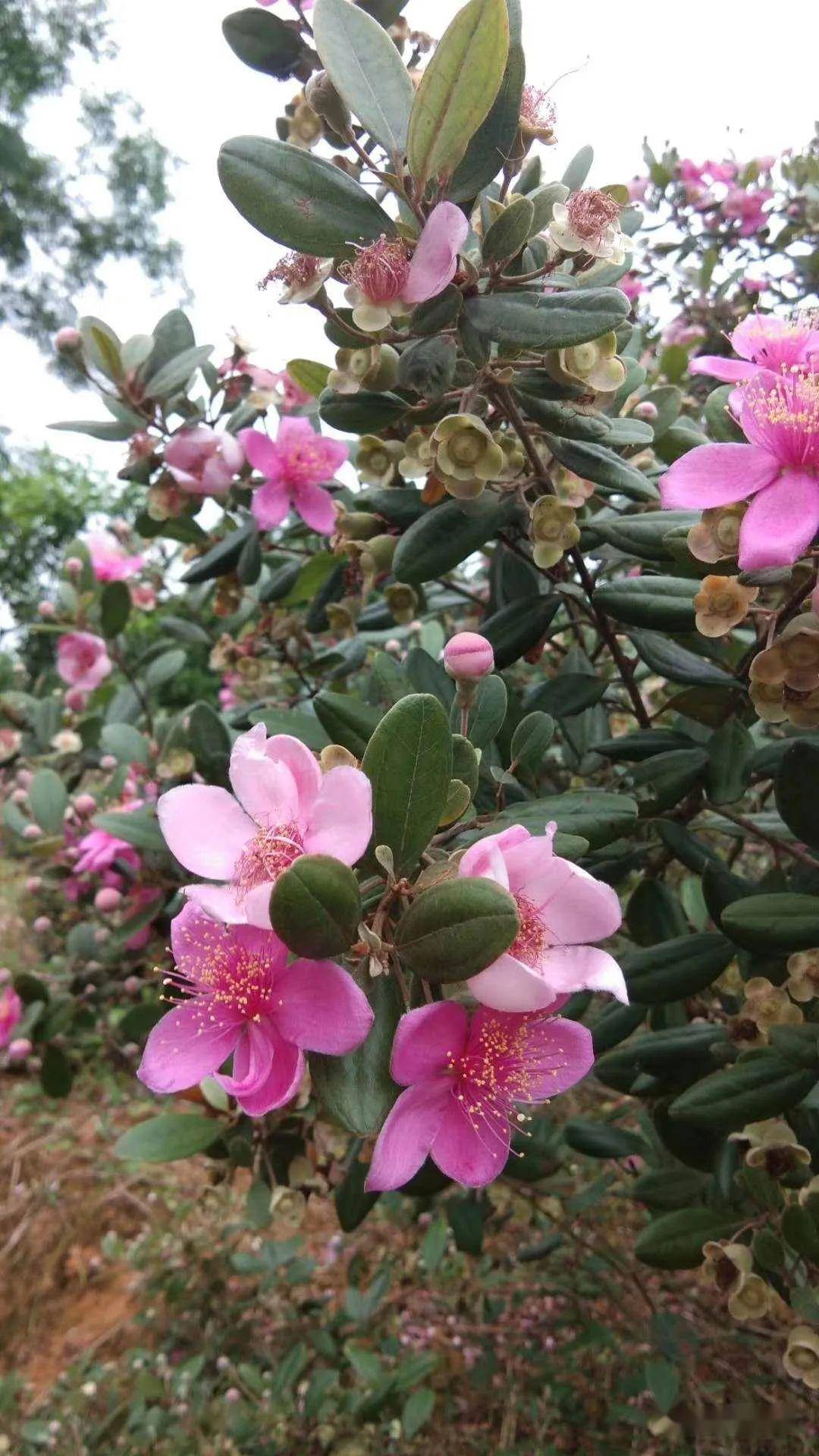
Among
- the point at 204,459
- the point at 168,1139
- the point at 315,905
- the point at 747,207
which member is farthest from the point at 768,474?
the point at 747,207

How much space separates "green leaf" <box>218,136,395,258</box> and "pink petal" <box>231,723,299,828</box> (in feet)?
1.25

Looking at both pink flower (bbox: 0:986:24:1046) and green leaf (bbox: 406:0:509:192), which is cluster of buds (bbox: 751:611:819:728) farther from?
pink flower (bbox: 0:986:24:1046)

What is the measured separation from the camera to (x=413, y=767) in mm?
593

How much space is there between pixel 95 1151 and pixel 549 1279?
167cm

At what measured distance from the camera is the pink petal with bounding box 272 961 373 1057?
534 mm

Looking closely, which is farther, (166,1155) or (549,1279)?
(549,1279)

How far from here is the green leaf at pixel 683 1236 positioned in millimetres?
994

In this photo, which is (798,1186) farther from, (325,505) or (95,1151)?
(95,1151)

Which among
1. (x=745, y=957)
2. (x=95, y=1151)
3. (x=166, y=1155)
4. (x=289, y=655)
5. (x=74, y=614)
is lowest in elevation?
(x=95, y=1151)

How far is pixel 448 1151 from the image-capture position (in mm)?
600

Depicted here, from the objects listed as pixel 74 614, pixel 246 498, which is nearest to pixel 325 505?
pixel 246 498

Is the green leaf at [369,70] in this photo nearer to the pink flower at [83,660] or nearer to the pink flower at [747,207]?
the pink flower at [83,660]

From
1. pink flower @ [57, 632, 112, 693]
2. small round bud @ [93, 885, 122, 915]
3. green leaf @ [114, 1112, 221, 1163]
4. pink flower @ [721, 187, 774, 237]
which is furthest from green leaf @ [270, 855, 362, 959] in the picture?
pink flower @ [721, 187, 774, 237]

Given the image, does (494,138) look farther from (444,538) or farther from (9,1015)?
(9,1015)
